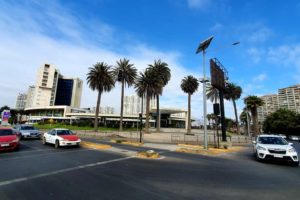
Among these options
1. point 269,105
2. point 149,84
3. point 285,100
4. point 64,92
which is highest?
point 64,92

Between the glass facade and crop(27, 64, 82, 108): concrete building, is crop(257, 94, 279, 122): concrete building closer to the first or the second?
crop(27, 64, 82, 108): concrete building

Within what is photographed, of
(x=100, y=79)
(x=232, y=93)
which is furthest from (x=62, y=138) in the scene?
(x=232, y=93)

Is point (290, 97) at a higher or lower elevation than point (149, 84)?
higher

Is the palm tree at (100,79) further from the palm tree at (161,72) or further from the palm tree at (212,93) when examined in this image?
the palm tree at (212,93)

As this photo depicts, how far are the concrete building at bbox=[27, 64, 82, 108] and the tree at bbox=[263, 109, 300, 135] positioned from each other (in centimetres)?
13014

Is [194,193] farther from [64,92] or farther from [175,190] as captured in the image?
[64,92]

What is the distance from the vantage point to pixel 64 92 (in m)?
143

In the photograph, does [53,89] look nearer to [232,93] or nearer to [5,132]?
[232,93]

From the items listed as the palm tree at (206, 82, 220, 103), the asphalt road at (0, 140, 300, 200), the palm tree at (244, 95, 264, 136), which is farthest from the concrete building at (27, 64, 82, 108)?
the asphalt road at (0, 140, 300, 200)

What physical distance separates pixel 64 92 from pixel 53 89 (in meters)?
9.20

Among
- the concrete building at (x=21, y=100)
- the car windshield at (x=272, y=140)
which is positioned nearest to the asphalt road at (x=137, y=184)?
the car windshield at (x=272, y=140)

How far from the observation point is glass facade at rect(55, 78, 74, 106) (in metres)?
142

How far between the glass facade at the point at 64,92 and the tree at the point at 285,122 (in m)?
132

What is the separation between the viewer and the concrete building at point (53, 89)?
12885cm
